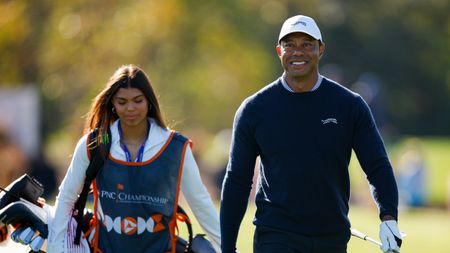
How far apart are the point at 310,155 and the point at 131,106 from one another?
143cm

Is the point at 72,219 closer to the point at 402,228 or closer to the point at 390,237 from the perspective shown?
the point at 390,237

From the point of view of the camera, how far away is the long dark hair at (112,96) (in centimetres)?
744

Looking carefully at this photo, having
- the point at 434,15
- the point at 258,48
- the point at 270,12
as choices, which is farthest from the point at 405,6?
the point at 258,48

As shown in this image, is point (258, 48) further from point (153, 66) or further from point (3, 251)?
point (3, 251)

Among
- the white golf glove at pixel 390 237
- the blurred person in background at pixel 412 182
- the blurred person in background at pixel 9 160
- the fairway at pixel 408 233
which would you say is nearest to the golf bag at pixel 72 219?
the white golf glove at pixel 390 237

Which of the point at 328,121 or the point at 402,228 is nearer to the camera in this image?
the point at 328,121

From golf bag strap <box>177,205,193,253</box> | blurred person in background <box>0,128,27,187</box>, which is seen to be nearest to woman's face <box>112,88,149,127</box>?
golf bag strap <box>177,205,193,253</box>

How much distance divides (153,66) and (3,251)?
31.6 metres

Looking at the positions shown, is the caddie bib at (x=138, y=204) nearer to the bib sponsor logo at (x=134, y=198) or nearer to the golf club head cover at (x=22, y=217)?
the bib sponsor logo at (x=134, y=198)

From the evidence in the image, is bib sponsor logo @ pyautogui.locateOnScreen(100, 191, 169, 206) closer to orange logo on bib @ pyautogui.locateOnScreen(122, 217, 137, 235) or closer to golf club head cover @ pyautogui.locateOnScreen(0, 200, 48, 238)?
orange logo on bib @ pyautogui.locateOnScreen(122, 217, 137, 235)

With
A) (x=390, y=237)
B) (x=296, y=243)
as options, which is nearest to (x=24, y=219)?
(x=296, y=243)

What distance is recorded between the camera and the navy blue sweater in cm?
659

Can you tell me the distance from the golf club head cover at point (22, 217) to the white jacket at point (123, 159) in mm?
93

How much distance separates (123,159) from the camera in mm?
7293
